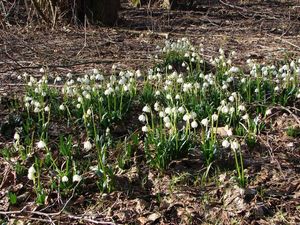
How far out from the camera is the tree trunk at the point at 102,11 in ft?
31.1

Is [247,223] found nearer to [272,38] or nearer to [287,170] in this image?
[287,170]

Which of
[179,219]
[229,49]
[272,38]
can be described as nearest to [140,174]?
[179,219]

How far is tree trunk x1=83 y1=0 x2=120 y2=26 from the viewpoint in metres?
9.49

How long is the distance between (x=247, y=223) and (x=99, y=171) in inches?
40.8

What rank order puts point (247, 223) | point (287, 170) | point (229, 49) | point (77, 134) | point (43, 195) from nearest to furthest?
1. point (247, 223)
2. point (43, 195)
3. point (287, 170)
4. point (77, 134)
5. point (229, 49)

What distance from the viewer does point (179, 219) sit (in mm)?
2885

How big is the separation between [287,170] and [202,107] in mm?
1082

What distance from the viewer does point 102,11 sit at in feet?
31.7

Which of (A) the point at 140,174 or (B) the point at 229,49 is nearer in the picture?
(A) the point at 140,174

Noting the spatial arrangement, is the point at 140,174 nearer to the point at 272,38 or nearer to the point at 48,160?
the point at 48,160

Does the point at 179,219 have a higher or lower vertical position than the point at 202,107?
lower

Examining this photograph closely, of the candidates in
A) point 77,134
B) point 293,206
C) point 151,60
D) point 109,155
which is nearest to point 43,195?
point 109,155

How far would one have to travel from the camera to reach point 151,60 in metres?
6.48

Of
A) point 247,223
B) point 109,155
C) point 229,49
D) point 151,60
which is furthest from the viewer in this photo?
point 229,49
